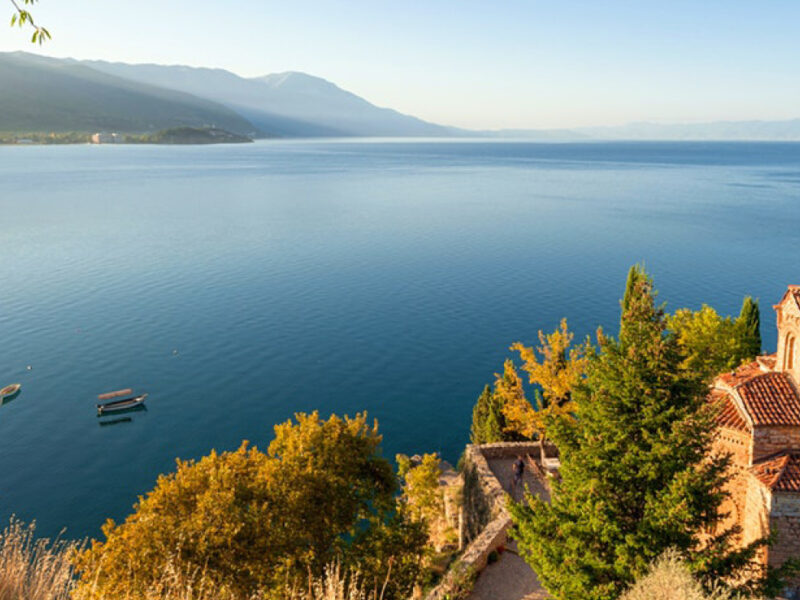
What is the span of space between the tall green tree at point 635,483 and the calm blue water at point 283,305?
29322mm

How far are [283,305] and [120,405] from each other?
88.8ft

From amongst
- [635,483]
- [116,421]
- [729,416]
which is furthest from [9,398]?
[729,416]

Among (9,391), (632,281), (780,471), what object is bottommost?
(9,391)

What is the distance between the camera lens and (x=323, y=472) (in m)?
23.3

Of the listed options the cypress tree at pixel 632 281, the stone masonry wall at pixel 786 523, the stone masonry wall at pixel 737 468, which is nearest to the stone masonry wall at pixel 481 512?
the stone masonry wall at pixel 737 468

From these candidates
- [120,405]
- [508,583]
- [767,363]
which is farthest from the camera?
[120,405]

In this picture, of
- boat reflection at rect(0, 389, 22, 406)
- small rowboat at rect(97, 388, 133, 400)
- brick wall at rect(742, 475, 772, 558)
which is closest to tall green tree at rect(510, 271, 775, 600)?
brick wall at rect(742, 475, 772, 558)

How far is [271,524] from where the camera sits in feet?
71.5

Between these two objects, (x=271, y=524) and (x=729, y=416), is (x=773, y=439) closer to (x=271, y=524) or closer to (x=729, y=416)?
(x=729, y=416)

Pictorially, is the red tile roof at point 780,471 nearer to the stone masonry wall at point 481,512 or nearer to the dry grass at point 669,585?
the dry grass at point 669,585

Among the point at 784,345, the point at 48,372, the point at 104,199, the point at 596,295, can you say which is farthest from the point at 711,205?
the point at 104,199

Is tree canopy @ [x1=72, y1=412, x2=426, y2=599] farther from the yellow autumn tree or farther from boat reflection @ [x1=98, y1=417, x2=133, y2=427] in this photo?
boat reflection @ [x1=98, y1=417, x2=133, y2=427]

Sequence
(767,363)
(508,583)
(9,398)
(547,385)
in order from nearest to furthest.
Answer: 1. (508,583)
2. (767,363)
3. (547,385)
4. (9,398)

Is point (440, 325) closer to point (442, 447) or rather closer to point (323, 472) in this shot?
point (442, 447)
